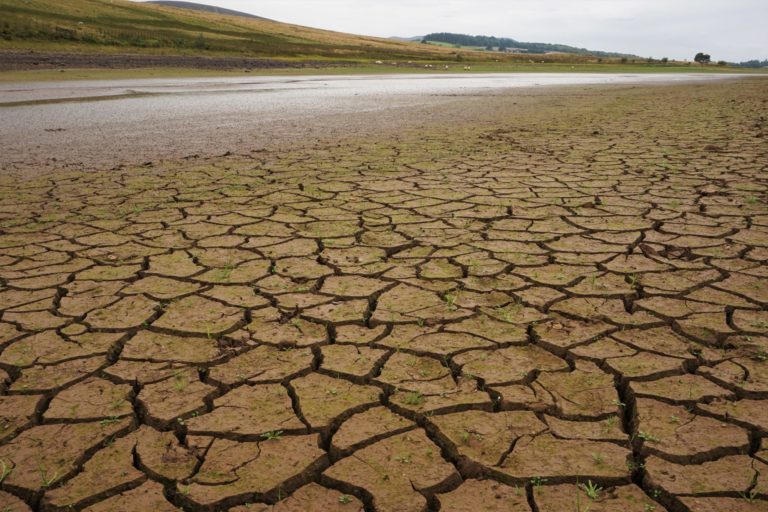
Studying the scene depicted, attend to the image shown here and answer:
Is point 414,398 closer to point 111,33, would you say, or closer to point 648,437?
point 648,437

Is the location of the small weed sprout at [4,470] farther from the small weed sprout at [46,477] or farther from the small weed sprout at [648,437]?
the small weed sprout at [648,437]

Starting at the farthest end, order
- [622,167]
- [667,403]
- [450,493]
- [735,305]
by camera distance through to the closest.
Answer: [622,167]
[735,305]
[667,403]
[450,493]

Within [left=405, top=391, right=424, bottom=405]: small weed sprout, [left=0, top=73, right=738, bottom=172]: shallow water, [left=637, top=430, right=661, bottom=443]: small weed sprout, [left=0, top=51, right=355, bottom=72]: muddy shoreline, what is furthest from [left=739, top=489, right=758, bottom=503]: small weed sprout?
[left=0, top=51, right=355, bottom=72]: muddy shoreline

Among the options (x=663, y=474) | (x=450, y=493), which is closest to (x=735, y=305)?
(x=663, y=474)

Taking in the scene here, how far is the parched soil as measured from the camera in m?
1.45

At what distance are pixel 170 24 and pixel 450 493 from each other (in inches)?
2004

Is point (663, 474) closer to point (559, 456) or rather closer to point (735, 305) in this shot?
point (559, 456)

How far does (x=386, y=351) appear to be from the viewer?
2.08m

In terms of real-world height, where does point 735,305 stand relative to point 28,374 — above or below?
above

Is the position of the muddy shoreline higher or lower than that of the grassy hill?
lower

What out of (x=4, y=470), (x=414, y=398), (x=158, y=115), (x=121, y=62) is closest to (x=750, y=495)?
(x=414, y=398)

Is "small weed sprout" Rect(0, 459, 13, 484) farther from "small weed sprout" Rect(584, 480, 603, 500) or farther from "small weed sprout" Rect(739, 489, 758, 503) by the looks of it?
"small weed sprout" Rect(739, 489, 758, 503)

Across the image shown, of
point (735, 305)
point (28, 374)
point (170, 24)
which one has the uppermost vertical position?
point (170, 24)

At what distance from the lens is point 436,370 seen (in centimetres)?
195
